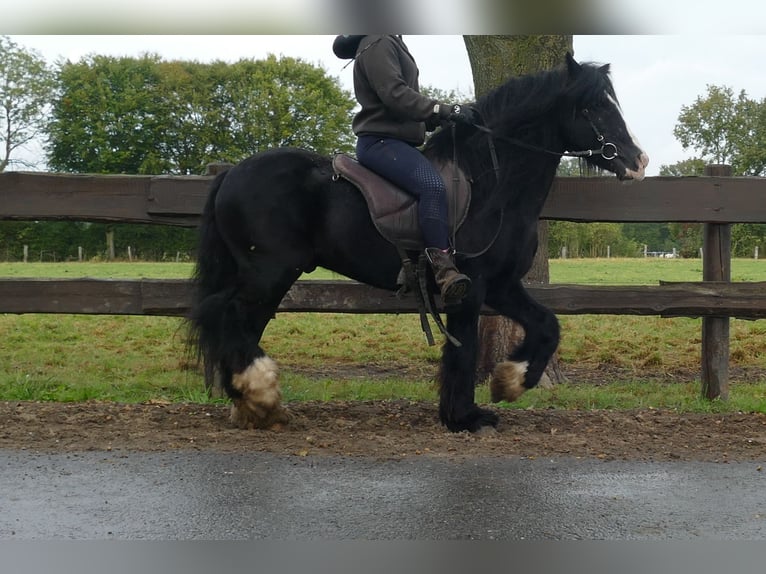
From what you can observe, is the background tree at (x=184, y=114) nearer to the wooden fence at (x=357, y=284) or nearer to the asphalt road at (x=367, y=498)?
the wooden fence at (x=357, y=284)

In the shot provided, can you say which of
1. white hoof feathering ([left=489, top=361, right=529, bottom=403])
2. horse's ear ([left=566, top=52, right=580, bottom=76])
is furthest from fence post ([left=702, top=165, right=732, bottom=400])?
white hoof feathering ([left=489, top=361, right=529, bottom=403])

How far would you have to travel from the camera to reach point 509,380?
17.7ft

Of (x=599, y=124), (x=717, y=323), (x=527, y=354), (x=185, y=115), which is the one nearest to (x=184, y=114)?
(x=185, y=115)

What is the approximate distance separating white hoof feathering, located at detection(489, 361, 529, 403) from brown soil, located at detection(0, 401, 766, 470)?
23 cm

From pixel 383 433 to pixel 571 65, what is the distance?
113 inches

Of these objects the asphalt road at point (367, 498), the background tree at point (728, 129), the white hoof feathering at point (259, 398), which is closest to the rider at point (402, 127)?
the white hoof feathering at point (259, 398)

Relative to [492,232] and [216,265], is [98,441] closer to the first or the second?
[216,265]

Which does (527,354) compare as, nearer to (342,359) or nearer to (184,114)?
(342,359)

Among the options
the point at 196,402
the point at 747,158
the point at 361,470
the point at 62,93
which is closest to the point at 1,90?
the point at 62,93

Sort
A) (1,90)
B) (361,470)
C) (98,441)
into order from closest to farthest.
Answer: (361,470) < (98,441) < (1,90)

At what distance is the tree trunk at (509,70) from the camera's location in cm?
725

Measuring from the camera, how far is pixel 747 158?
82.4ft

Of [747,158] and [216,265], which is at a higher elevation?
[747,158]

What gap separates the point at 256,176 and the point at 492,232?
172 centimetres
